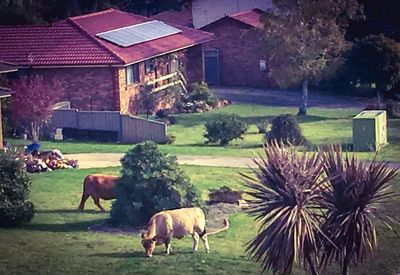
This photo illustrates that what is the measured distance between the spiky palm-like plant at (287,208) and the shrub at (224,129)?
21552 millimetres

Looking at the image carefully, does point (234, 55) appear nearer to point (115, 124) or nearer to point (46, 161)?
point (115, 124)

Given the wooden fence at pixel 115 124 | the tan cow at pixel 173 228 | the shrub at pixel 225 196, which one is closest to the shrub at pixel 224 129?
the wooden fence at pixel 115 124

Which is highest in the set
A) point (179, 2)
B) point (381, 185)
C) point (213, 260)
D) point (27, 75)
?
point (179, 2)

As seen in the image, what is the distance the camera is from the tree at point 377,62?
5200cm

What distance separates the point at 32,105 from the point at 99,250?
1904 cm

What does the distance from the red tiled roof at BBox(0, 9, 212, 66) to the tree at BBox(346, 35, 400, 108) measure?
8744 millimetres

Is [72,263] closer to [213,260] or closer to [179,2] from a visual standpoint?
[213,260]

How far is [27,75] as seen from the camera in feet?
159

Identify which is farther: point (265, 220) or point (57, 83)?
point (57, 83)

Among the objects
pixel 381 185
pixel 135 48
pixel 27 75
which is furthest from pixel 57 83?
pixel 381 185

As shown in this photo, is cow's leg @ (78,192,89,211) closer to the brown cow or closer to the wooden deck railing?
the brown cow

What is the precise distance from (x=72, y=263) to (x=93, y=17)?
106 feet

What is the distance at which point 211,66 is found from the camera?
207 ft

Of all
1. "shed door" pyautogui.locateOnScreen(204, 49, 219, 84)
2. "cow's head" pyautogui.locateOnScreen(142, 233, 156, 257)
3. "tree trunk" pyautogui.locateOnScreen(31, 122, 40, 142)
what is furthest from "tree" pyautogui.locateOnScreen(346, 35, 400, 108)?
"cow's head" pyautogui.locateOnScreen(142, 233, 156, 257)
